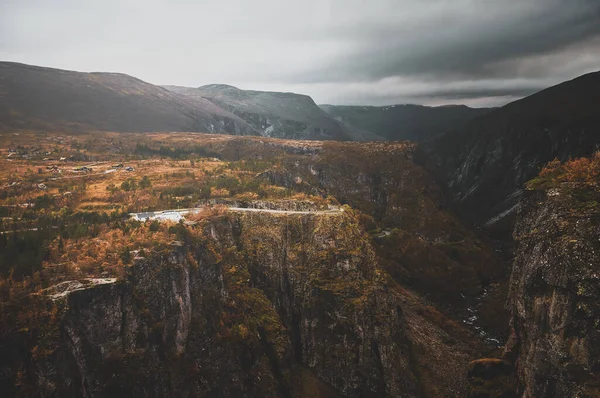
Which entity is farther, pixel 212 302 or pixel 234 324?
pixel 234 324

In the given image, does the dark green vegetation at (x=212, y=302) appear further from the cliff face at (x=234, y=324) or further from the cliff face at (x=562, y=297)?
the cliff face at (x=562, y=297)

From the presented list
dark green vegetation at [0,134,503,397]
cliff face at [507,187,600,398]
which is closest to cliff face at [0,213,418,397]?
dark green vegetation at [0,134,503,397]

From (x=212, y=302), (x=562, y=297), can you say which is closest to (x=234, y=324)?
(x=212, y=302)

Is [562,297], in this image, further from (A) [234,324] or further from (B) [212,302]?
(B) [212,302]

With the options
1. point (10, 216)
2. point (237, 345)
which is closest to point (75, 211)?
point (10, 216)

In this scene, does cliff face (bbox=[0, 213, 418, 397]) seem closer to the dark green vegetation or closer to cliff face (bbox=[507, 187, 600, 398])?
the dark green vegetation

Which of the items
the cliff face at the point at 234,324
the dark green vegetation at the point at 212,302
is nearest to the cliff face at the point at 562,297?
the cliff face at the point at 234,324

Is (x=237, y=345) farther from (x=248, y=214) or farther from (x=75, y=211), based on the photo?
(x=75, y=211)
